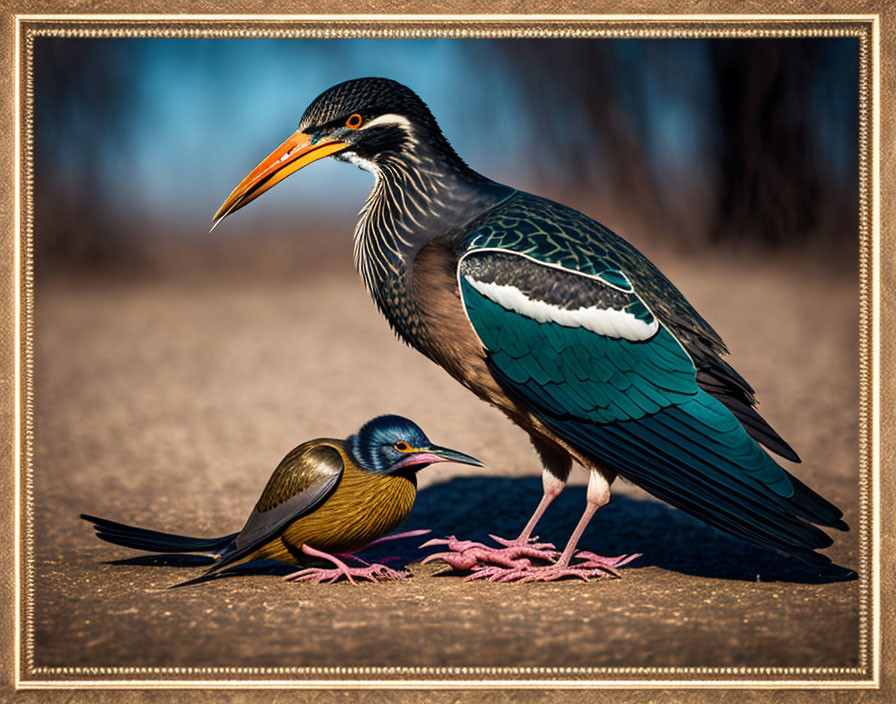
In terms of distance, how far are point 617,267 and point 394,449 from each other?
138cm

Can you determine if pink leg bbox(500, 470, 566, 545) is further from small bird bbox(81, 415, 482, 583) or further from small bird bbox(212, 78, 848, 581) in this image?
small bird bbox(81, 415, 482, 583)

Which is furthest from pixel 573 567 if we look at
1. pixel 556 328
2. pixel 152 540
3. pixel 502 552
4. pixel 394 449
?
pixel 152 540

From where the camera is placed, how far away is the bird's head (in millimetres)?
4703

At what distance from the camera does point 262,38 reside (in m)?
4.72

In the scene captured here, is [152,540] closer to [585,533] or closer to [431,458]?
[431,458]

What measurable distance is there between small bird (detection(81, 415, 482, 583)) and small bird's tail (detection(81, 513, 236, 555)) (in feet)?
0.90

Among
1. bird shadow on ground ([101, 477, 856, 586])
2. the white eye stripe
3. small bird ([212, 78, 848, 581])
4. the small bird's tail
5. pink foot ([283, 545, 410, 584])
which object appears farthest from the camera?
bird shadow on ground ([101, 477, 856, 586])

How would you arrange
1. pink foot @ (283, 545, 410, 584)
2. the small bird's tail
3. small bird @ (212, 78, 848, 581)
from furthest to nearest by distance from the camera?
the small bird's tail
pink foot @ (283, 545, 410, 584)
small bird @ (212, 78, 848, 581)

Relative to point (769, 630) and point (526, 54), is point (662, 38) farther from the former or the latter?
point (769, 630)

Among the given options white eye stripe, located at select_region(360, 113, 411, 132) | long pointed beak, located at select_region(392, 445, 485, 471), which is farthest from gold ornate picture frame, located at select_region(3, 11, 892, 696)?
long pointed beak, located at select_region(392, 445, 485, 471)

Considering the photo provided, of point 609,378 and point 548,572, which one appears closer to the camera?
point 609,378

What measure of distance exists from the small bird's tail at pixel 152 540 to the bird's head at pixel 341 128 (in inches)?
63.1

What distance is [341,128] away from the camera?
4754mm

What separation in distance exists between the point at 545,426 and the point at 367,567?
1.14 m
